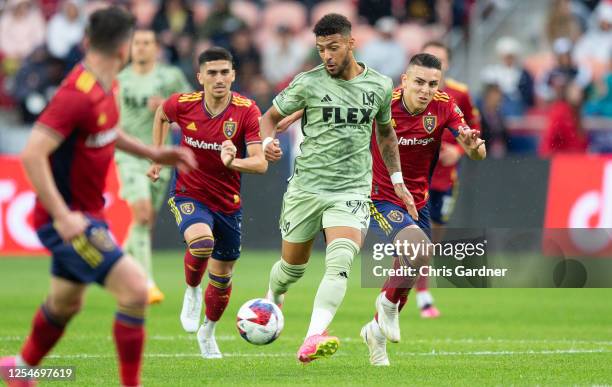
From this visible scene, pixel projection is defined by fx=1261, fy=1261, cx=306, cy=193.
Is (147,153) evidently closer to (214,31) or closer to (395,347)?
(395,347)

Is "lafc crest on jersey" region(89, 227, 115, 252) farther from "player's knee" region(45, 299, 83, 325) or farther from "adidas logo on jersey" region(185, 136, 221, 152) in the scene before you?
"adidas logo on jersey" region(185, 136, 221, 152)

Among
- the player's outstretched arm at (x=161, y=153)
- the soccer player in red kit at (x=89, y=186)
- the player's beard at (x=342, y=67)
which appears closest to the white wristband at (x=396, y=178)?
the player's beard at (x=342, y=67)

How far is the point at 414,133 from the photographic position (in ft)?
37.5

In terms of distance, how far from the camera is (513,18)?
2525cm

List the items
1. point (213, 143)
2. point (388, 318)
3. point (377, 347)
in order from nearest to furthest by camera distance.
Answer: point (377, 347), point (388, 318), point (213, 143)

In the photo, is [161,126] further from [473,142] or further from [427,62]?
[473,142]

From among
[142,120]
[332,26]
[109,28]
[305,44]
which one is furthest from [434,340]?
[305,44]

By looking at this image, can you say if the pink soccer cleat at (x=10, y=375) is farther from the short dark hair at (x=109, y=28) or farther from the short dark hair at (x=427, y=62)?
the short dark hair at (x=427, y=62)

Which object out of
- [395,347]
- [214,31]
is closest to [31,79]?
[214,31]

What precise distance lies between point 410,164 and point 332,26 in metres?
2.23

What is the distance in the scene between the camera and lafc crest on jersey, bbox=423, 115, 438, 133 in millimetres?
11398

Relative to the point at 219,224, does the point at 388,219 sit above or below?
above

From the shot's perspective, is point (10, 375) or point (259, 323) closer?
point (10, 375)

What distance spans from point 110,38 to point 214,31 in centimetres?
1648
